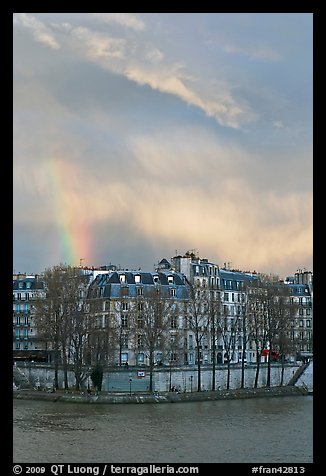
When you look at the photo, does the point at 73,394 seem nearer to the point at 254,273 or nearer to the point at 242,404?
the point at 242,404

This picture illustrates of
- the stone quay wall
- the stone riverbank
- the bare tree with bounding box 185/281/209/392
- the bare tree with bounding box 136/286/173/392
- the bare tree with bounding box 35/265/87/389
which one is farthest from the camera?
the bare tree with bounding box 185/281/209/392

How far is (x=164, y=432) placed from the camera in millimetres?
18234

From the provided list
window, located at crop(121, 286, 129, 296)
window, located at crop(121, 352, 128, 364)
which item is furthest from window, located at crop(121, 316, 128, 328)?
window, located at crop(121, 352, 128, 364)

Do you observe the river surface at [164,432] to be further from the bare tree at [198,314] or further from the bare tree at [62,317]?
the bare tree at [198,314]

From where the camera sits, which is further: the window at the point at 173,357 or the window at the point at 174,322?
the window at the point at 174,322

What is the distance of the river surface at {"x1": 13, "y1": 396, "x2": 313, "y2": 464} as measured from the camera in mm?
14633

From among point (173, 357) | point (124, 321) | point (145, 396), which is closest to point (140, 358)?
point (124, 321)

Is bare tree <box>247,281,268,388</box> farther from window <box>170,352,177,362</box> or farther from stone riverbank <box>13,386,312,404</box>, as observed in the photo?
window <box>170,352,177,362</box>

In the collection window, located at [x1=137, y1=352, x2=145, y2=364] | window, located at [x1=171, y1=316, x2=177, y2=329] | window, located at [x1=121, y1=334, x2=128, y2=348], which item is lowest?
window, located at [x1=137, y1=352, x2=145, y2=364]

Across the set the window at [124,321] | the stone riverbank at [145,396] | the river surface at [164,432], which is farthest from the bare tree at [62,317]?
the river surface at [164,432]

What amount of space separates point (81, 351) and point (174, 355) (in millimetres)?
4373

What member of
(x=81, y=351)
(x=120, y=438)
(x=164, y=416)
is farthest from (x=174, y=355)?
(x=120, y=438)

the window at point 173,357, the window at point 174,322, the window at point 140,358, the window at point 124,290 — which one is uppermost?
the window at point 124,290

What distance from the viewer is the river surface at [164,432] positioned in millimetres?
14633
